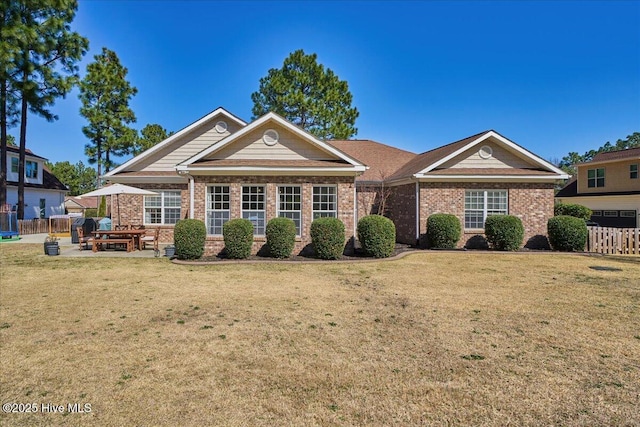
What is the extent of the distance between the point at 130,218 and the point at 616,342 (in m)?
18.6

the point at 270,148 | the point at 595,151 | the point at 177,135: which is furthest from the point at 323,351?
the point at 595,151

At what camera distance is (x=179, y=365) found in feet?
13.8

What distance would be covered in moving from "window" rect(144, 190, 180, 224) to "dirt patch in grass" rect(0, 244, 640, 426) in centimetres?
882

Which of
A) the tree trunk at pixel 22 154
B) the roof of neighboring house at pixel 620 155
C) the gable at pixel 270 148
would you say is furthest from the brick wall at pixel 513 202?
the tree trunk at pixel 22 154

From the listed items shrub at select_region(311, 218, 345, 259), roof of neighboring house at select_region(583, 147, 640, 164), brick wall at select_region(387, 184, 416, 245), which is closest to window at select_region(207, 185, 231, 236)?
shrub at select_region(311, 218, 345, 259)

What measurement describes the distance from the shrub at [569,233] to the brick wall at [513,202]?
31.9 inches

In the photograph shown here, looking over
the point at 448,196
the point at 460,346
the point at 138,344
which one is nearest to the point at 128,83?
the point at 448,196

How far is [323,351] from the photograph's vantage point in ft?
15.2

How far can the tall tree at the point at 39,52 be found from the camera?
2473 centimetres

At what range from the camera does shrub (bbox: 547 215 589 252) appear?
47.2 ft

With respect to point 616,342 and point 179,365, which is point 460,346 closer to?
point 616,342

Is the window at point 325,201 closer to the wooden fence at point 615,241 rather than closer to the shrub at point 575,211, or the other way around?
the wooden fence at point 615,241

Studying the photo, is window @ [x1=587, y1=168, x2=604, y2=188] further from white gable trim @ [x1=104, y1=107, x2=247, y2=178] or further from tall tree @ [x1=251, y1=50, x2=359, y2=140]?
white gable trim @ [x1=104, y1=107, x2=247, y2=178]

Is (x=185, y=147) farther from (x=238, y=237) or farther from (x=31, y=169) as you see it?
(x=31, y=169)
